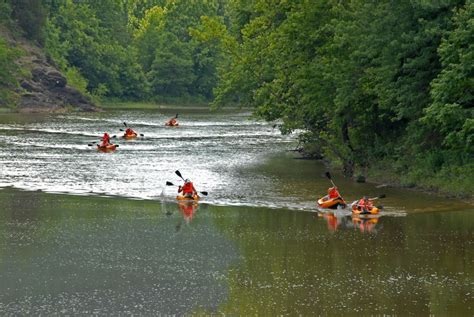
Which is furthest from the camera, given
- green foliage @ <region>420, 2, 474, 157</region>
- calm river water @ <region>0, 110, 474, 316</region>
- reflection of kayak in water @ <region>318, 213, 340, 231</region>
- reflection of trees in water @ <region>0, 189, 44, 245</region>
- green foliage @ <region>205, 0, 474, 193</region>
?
green foliage @ <region>205, 0, 474, 193</region>

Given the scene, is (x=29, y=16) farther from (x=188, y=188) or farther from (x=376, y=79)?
(x=188, y=188)

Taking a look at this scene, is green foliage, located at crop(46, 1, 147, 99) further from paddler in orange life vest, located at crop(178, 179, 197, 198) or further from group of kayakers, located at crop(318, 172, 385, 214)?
group of kayakers, located at crop(318, 172, 385, 214)

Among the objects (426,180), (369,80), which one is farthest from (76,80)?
(426,180)

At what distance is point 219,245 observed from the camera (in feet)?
100

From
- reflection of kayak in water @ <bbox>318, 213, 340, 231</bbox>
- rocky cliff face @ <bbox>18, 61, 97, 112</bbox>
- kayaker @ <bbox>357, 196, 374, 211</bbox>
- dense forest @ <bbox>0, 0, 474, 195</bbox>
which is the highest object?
dense forest @ <bbox>0, 0, 474, 195</bbox>

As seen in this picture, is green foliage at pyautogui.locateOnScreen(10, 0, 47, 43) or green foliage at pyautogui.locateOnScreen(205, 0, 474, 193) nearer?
green foliage at pyautogui.locateOnScreen(205, 0, 474, 193)

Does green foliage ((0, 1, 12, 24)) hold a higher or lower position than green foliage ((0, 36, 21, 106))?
higher

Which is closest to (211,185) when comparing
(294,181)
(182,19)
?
(294,181)

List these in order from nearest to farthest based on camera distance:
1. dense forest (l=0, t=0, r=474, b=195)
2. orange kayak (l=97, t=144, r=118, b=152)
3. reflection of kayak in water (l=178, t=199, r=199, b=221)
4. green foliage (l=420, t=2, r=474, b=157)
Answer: reflection of kayak in water (l=178, t=199, r=199, b=221)
green foliage (l=420, t=2, r=474, b=157)
dense forest (l=0, t=0, r=474, b=195)
orange kayak (l=97, t=144, r=118, b=152)

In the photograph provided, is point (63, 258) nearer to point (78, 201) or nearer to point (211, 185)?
point (78, 201)

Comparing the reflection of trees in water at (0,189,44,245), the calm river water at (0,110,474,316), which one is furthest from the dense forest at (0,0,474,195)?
the reflection of trees in water at (0,189,44,245)

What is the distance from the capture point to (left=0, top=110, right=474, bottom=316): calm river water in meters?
23.3

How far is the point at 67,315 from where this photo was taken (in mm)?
21531

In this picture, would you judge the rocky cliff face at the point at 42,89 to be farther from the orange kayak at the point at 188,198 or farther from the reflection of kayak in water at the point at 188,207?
the reflection of kayak in water at the point at 188,207
